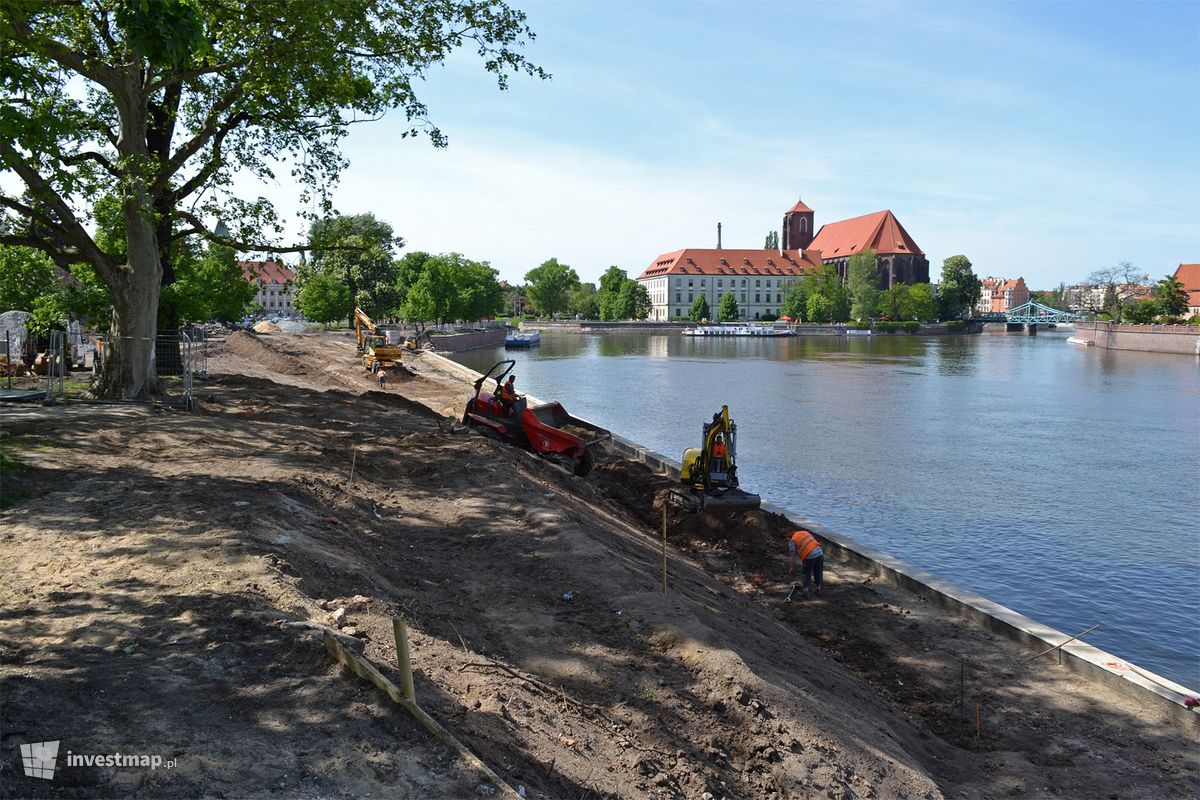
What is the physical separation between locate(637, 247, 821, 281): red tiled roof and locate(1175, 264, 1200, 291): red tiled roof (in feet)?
240

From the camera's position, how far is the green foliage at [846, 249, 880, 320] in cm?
15262

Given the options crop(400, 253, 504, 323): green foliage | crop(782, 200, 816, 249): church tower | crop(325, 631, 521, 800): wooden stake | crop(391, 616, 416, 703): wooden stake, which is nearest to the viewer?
crop(325, 631, 521, 800): wooden stake

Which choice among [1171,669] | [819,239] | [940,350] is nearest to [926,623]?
[1171,669]

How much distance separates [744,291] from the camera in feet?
602

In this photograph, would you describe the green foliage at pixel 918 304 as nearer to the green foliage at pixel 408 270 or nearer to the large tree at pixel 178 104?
the green foliage at pixel 408 270

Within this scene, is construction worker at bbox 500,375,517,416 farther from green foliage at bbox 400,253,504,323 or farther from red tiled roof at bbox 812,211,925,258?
red tiled roof at bbox 812,211,925,258

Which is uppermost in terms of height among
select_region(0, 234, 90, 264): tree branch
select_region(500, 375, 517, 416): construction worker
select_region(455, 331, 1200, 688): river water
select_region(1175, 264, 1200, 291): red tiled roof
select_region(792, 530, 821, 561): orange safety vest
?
select_region(1175, 264, 1200, 291): red tiled roof

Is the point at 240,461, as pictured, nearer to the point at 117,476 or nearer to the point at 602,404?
the point at 117,476

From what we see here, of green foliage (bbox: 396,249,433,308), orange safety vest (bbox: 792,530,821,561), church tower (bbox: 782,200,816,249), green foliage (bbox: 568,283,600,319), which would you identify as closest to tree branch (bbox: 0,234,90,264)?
orange safety vest (bbox: 792,530,821,561)

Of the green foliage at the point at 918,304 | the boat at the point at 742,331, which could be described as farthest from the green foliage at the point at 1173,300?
the boat at the point at 742,331

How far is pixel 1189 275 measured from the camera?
172 meters

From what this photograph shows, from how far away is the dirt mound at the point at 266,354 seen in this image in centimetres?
4231

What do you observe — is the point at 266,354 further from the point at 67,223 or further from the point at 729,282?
the point at 729,282

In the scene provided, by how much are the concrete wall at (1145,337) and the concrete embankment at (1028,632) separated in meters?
97.4
